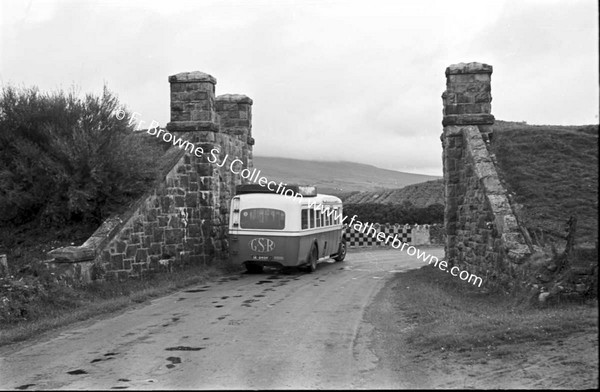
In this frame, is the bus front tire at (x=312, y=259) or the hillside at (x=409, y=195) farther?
the hillside at (x=409, y=195)

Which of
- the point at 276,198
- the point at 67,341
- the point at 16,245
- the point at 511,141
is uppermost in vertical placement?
the point at 511,141

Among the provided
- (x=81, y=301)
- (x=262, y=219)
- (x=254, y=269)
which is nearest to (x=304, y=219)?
(x=262, y=219)

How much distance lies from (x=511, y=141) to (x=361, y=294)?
19.6 feet

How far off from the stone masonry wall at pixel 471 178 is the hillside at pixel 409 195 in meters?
22.3

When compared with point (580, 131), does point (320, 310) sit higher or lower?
lower

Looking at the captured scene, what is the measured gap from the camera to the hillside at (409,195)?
135 feet

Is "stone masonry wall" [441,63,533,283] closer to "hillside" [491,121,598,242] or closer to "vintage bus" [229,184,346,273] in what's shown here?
"hillside" [491,121,598,242]

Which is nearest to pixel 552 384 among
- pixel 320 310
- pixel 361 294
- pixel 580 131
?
pixel 320 310

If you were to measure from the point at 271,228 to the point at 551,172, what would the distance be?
7.54 metres

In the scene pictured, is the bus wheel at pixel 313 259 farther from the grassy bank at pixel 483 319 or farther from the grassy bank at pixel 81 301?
the grassy bank at pixel 483 319

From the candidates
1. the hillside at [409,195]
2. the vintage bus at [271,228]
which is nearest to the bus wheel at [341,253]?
the vintage bus at [271,228]

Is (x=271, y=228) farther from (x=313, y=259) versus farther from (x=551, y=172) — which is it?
(x=551, y=172)

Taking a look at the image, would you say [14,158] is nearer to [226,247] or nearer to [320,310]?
[226,247]

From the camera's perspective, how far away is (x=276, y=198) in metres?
18.6
